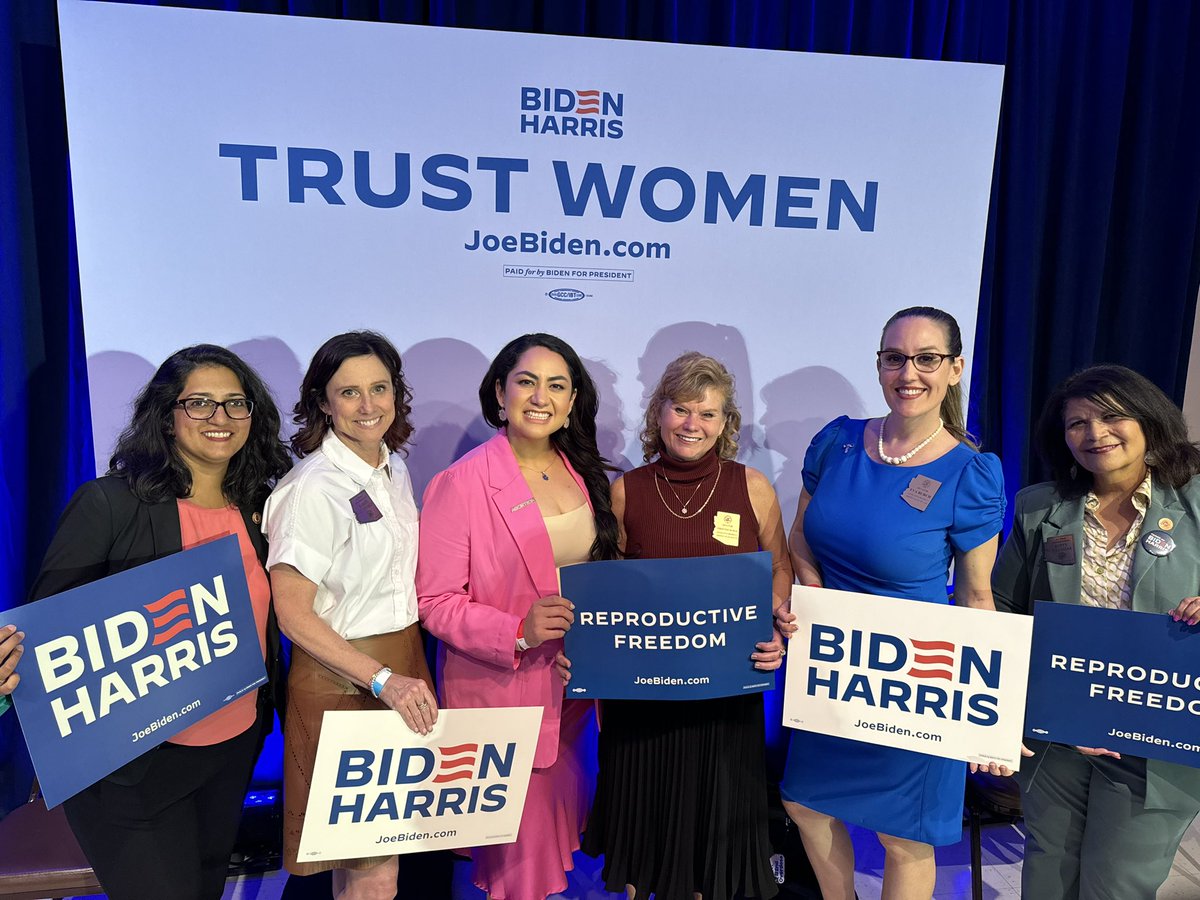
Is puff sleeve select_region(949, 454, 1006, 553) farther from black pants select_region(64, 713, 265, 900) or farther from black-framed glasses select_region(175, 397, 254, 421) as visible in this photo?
black pants select_region(64, 713, 265, 900)

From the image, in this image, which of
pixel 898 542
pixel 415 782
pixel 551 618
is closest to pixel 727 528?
pixel 898 542

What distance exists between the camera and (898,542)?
2064 millimetres

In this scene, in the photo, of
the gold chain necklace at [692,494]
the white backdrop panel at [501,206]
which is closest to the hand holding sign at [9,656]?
the white backdrop panel at [501,206]

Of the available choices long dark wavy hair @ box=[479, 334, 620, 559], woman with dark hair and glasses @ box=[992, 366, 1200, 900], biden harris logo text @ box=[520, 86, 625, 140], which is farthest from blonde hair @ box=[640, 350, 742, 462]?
biden harris logo text @ box=[520, 86, 625, 140]

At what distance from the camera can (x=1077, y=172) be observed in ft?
11.5

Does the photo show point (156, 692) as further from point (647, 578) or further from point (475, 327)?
point (475, 327)

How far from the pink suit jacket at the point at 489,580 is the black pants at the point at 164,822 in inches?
24.0

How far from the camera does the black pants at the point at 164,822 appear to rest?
177 cm

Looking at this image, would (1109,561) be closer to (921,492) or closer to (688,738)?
(921,492)

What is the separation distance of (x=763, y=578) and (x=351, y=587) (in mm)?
1066

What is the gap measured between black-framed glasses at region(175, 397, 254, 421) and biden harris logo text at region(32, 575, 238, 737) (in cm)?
40

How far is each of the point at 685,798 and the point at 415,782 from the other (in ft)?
2.63

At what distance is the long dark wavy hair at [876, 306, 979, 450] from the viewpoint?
6.75 feet

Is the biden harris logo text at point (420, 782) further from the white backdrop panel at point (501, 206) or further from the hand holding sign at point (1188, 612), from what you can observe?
the hand holding sign at point (1188, 612)
